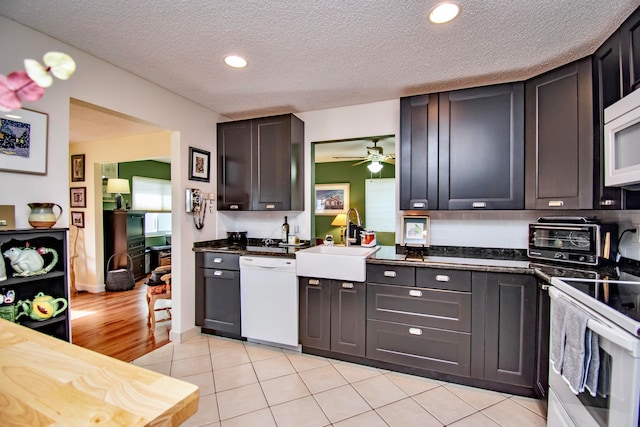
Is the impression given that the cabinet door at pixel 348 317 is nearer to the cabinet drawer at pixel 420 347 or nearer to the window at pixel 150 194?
the cabinet drawer at pixel 420 347

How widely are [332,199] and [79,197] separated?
4493mm

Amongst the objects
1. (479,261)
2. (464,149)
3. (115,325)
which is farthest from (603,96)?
(115,325)

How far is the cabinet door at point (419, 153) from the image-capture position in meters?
2.46

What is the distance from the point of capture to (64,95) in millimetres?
1973

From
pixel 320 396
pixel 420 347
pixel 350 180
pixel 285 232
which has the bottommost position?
pixel 320 396

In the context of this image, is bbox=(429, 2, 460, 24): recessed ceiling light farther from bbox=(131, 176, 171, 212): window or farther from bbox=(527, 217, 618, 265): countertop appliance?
bbox=(131, 176, 171, 212): window

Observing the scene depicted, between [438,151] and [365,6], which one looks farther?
[438,151]

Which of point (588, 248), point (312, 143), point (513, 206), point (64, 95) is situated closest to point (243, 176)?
point (312, 143)

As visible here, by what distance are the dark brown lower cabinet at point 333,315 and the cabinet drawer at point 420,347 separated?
0.39 ft

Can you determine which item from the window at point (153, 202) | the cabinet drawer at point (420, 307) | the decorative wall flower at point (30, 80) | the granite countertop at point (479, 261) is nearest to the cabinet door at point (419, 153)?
the granite countertop at point (479, 261)

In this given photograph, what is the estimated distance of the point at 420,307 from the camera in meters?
2.23

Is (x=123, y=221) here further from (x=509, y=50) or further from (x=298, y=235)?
(x=509, y=50)

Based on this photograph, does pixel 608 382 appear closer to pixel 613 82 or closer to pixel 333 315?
pixel 613 82

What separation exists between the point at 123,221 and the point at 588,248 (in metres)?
5.95
